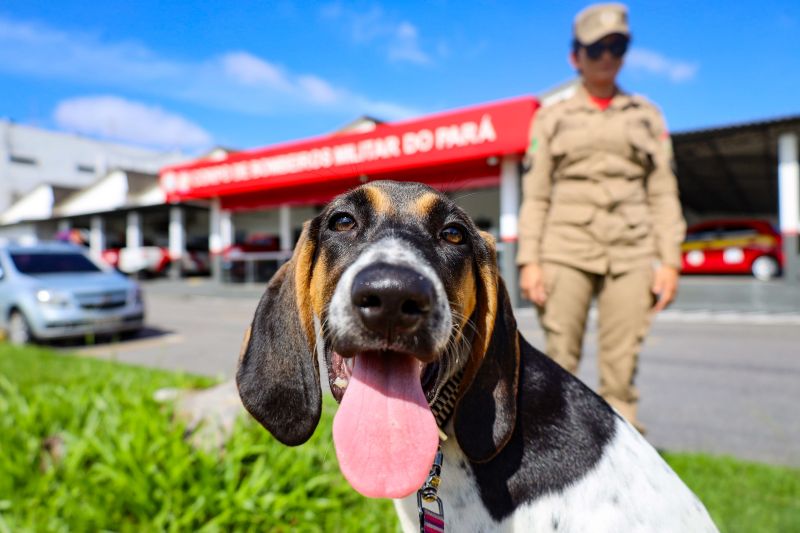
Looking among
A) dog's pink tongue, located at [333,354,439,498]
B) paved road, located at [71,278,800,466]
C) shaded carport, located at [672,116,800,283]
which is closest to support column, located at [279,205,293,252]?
paved road, located at [71,278,800,466]

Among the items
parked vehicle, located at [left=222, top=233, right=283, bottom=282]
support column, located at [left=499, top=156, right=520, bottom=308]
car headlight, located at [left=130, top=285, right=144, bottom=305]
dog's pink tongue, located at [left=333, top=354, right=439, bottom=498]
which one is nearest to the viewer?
dog's pink tongue, located at [left=333, top=354, right=439, bottom=498]

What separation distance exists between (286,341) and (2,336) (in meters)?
10.1

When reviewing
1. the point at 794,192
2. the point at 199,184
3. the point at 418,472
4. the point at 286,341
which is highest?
the point at 199,184

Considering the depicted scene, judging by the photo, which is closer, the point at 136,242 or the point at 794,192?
the point at 794,192

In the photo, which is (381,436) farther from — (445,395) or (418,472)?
(445,395)

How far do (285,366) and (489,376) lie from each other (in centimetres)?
59

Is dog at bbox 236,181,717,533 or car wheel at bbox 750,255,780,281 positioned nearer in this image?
dog at bbox 236,181,717,533

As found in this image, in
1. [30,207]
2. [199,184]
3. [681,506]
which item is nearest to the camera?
[681,506]

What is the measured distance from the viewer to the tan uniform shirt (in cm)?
293

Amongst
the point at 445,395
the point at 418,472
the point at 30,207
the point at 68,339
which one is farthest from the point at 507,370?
the point at 30,207

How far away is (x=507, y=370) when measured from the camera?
5.07 ft

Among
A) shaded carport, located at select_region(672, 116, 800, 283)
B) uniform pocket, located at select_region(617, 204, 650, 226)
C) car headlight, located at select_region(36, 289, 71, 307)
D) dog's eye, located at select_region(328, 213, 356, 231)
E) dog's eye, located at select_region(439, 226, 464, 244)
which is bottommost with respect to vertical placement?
car headlight, located at select_region(36, 289, 71, 307)

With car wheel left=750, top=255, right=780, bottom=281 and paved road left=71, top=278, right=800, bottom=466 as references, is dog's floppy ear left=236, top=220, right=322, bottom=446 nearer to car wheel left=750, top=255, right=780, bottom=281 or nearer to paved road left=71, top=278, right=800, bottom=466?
paved road left=71, top=278, right=800, bottom=466

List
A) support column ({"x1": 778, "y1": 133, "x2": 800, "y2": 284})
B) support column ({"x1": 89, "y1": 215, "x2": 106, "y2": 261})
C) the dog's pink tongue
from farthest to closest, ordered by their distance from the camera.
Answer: support column ({"x1": 89, "y1": 215, "x2": 106, "y2": 261})
support column ({"x1": 778, "y1": 133, "x2": 800, "y2": 284})
the dog's pink tongue
